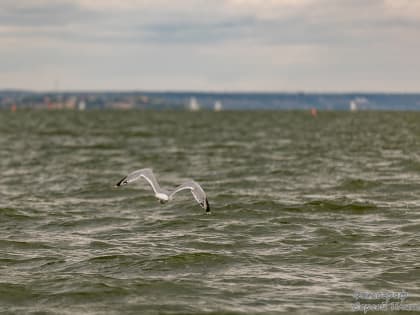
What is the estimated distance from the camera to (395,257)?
616 inches

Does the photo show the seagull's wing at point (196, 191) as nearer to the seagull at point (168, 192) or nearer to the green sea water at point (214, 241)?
the seagull at point (168, 192)

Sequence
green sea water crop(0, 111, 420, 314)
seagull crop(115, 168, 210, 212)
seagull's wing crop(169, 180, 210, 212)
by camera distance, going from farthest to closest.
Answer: seagull crop(115, 168, 210, 212)
seagull's wing crop(169, 180, 210, 212)
green sea water crop(0, 111, 420, 314)

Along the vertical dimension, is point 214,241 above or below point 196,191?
below

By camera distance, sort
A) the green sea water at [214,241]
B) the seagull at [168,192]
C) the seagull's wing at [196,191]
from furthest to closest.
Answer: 1. the seagull at [168,192]
2. the seagull's wing at [196,191]
3. the green sea water at [214,241]

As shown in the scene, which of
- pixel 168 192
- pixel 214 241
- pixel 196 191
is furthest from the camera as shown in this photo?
pixel 214 241

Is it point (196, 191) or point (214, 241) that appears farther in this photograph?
point (214, 241)

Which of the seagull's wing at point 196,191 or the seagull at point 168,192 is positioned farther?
the seagull at point 168,192

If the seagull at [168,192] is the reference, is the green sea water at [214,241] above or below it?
below

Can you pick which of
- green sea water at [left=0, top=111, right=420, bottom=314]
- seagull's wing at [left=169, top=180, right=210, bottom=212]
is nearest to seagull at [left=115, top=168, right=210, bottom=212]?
seagull's wing at [left=169, top=180, right=210, bottom=212]

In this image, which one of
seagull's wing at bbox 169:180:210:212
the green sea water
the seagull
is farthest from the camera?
the seagull

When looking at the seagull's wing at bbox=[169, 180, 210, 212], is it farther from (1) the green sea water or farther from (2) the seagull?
(1) the green sea water

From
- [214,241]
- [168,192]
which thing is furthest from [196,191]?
[214,241]

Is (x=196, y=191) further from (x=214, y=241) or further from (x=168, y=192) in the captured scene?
(x=214, y=241)

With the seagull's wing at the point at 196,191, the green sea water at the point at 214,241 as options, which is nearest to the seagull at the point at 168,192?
the seagull's wing at the point at 196,191
